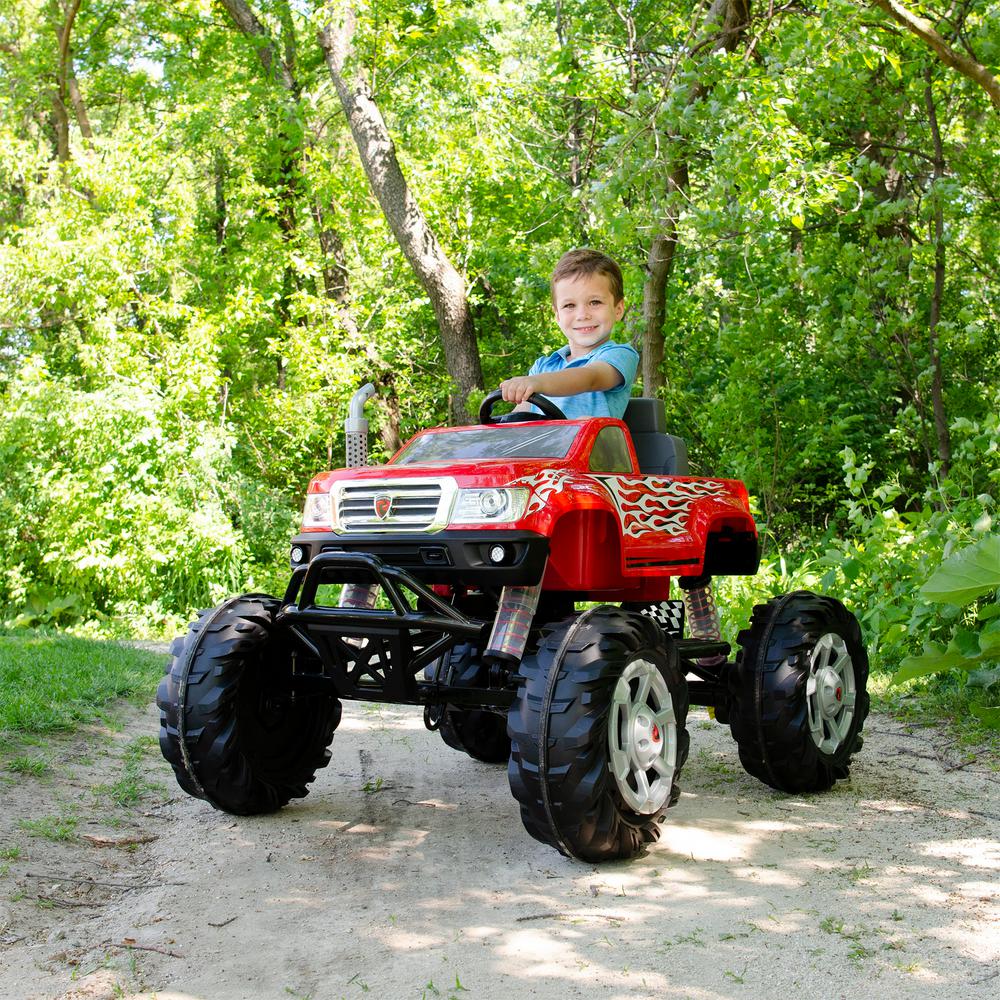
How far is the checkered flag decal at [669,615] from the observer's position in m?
5.75

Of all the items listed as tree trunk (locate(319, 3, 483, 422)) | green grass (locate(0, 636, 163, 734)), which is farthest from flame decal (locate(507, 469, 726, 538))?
tree trunk (locate(319, 3, 483, 422))

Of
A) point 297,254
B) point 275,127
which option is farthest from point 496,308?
point 275,127

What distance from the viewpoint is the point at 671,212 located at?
39.4 ft

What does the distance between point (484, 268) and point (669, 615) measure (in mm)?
13154

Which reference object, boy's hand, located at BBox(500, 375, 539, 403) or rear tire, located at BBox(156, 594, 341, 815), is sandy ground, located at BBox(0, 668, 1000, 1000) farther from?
boy's hand, located at BBox(500, 375, 539, 403)

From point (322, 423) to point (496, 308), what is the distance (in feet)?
11.9

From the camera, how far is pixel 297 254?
18.9 meters

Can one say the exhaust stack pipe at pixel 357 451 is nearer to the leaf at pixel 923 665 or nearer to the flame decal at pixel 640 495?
the flame decal at pixel 640 495

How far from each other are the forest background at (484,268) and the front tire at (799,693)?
0.38m

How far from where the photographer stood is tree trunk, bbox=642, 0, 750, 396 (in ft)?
34.0

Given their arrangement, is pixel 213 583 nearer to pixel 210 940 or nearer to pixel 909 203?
pixel 909 203

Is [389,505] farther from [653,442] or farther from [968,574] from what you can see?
[968,574]

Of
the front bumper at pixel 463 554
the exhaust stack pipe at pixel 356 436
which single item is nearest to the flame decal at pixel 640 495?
the front bumper at pixel 463 554

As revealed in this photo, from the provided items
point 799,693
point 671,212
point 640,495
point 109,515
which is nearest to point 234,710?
point 640,495
